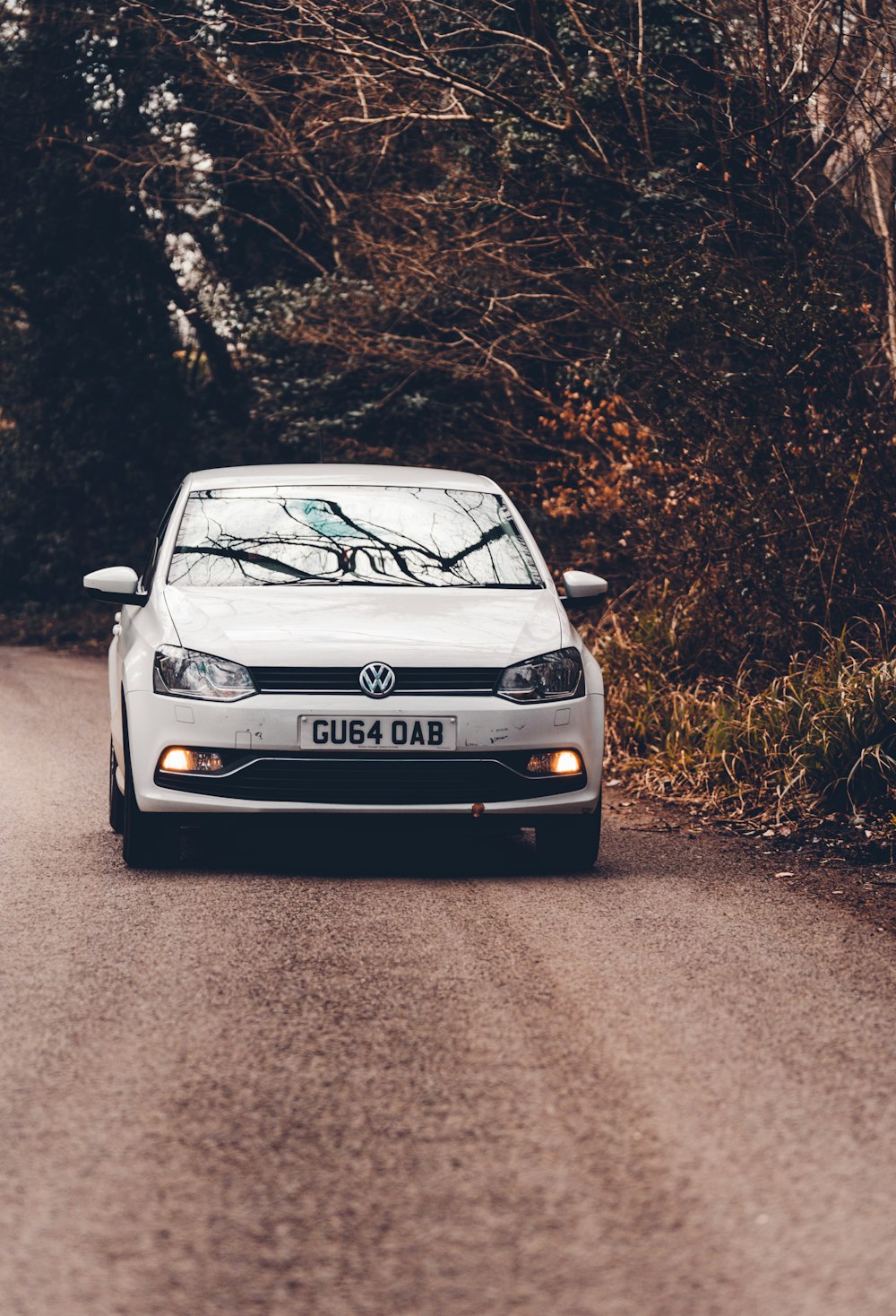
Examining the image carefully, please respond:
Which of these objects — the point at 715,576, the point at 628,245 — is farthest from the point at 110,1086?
the point at 628,245

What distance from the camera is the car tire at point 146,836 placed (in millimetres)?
6945

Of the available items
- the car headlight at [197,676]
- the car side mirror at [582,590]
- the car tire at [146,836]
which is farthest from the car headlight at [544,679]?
the car tire at [146,836]

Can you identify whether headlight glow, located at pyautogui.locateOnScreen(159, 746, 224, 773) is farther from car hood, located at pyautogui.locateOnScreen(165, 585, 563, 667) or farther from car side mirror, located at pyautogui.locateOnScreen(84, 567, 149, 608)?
car side mirror, located at pyautogui.locateOnScreen(84, 567, 149, 608)

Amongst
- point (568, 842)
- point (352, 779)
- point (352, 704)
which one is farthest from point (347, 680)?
point (568, 842)

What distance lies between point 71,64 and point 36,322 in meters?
3.81

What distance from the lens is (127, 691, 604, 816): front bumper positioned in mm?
6711

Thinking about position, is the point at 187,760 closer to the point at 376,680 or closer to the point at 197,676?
the point at 197,676

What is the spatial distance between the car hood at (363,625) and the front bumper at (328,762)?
0.63 ft

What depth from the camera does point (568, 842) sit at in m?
7.21

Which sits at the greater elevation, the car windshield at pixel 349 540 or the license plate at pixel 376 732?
the car windshield at pixel 349 540

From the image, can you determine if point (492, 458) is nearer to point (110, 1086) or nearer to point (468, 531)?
point (468, 531)

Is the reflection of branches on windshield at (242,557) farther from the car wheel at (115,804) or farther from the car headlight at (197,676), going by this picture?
the car wheel at (115,804)

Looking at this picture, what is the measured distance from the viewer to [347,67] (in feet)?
45.4

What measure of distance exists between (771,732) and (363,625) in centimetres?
312
